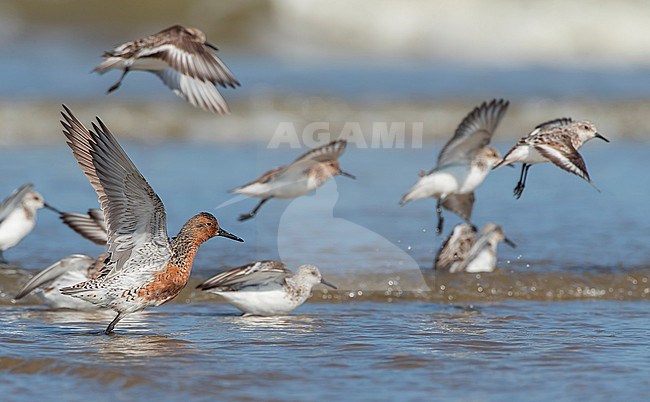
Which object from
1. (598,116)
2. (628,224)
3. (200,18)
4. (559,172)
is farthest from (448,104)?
(200,18)

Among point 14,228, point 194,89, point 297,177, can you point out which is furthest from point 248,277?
point 14,228

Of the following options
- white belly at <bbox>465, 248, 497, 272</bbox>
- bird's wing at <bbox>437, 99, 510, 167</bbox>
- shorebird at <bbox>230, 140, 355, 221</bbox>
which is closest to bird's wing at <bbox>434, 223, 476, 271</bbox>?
white belly at <bbox>465, 248, 497, 272</bbox>

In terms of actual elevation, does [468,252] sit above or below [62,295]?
above

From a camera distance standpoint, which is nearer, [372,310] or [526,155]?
[526,155]

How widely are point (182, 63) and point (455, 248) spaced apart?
2.63 metres

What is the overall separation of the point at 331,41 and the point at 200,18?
355 centimetres

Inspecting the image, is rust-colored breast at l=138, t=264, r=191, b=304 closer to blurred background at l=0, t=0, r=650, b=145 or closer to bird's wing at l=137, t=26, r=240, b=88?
bird's wing at l=137, t=26, r=240, b=88

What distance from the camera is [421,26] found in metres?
27.7

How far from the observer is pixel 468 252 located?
27.6 feet

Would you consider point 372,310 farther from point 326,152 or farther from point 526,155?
point 526,155

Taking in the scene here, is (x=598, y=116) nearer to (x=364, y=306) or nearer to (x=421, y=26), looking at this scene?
(x=421, y=26)

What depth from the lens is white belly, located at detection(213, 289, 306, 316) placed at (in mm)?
6906

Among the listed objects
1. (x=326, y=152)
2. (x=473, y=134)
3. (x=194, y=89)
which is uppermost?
(x=194, y=89)

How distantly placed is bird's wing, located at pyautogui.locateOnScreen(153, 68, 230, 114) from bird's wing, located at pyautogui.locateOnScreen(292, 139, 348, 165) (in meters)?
0.89
